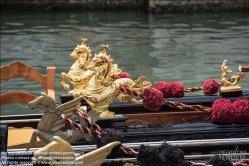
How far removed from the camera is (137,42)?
813 cm

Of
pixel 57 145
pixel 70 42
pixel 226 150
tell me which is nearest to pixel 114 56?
pixel 70 42

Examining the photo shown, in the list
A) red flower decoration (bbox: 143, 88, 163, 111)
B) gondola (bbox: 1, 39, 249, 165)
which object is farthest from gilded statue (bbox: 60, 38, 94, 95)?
red flower decoration (bbox: 143, 88, 163, 111)

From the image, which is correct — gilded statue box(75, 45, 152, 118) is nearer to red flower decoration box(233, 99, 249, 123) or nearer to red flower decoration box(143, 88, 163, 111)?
red flower decoration box(143, 88, 163, 111)

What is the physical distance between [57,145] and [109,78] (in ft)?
3.27

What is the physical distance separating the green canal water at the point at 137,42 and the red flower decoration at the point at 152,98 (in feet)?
7.01

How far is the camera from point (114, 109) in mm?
2631

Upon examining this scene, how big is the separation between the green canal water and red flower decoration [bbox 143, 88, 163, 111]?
84.1 inches

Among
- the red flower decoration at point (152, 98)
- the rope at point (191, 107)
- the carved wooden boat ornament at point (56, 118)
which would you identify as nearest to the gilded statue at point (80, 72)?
the red flower decoration at point (152, 98)

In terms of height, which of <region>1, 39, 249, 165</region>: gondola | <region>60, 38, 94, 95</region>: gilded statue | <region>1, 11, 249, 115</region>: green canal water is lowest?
<region>1, 11, 249, 115</region>: green canal water

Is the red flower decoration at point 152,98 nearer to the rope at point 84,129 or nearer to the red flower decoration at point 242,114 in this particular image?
the red flower decoration at point 242,114

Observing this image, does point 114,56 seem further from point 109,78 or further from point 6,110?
point 109,78

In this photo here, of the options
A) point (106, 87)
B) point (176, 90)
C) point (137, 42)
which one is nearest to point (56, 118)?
point (106, 87)

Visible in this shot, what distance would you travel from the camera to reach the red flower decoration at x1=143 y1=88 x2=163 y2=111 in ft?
7.90

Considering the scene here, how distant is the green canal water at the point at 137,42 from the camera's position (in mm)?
5957
